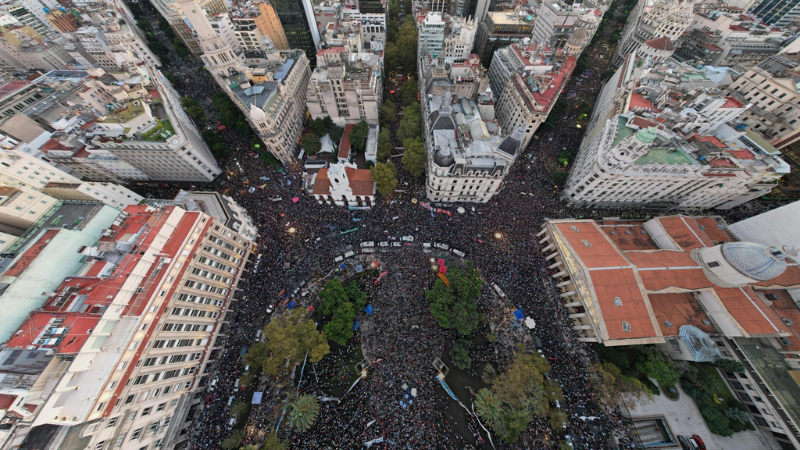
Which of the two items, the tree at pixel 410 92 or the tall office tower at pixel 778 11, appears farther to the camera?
the tall office tower at pixel 778 11

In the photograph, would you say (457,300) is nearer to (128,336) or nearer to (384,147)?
(384,147)

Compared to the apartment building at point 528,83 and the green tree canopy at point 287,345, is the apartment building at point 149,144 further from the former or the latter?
the apartment building at point 528,83

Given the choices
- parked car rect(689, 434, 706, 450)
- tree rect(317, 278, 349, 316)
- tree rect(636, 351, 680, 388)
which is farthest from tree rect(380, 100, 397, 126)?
parked car rect(689, 434, 706, 450)

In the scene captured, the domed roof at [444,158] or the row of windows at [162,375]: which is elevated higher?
the domed roof at [444,158]

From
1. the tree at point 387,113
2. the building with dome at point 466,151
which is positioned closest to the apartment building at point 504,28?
the building with dome at point 466,151

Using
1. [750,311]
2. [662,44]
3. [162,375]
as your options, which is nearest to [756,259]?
[750,311]
